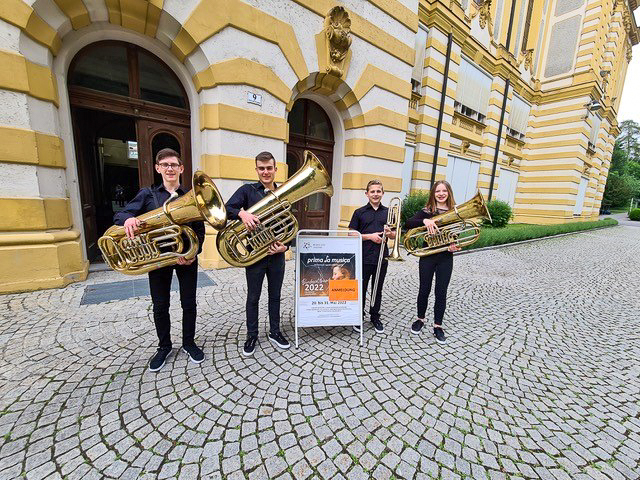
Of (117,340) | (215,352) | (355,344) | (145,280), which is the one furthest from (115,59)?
(355,344)

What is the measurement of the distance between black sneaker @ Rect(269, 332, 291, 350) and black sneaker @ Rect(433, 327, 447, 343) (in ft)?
6.64

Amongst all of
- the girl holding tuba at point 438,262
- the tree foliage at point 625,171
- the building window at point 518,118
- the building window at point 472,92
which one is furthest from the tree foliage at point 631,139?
the girl holding tuba at point 438,262

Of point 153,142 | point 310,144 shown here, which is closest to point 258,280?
point 153,142

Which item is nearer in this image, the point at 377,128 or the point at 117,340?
the point at 117,340

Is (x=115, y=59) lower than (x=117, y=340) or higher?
higher

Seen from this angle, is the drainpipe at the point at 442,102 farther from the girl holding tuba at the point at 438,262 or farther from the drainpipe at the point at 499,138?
the girl holding tuba at the point at 438,262

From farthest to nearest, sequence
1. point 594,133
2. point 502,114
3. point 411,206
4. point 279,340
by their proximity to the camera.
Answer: point 594,133, point 502,114, point 411,206, point 279,340

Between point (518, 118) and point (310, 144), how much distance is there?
56.2 feet

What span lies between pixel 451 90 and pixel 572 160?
13.3 m

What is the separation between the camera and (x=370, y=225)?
3.75 m

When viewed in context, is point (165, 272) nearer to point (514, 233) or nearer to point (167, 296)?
point (167, 296)

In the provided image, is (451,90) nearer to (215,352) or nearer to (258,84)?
(258,84)

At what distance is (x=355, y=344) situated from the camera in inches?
137

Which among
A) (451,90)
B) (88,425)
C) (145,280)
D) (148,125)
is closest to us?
(88,425)
